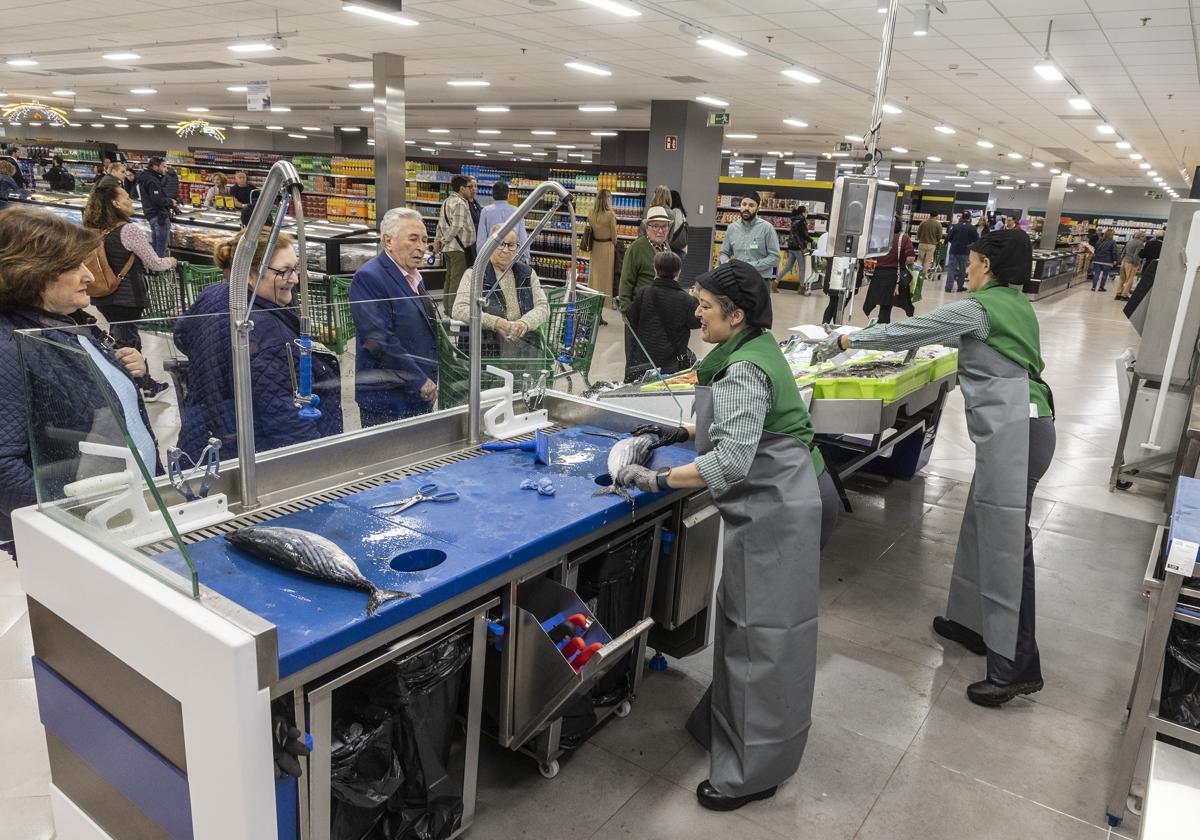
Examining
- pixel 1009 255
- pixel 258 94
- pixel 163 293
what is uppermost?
pixel 258 94

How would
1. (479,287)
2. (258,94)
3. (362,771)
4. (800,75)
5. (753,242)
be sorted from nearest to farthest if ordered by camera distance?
(362,771) → (479,287) → (753,242) → (800,75) → (258,94)

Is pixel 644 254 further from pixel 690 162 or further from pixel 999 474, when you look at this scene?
pixel 690 162

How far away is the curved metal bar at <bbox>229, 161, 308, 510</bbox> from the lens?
72.0 inches

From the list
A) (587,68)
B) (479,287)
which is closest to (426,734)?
(479,287)

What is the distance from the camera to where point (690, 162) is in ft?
43.1

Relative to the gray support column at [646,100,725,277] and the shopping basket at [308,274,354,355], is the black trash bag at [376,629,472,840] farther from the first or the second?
the gray support column at [646,100,725,277]

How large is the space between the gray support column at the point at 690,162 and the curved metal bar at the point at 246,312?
11460mm

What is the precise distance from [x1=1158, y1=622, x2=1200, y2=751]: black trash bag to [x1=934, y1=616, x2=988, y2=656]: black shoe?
95 centimetres

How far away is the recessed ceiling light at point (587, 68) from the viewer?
10203 mm

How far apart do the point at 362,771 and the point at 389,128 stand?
10.3 meters

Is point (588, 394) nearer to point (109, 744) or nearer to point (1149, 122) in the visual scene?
point (109, 744)

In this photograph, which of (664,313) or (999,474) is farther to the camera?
(664,313)

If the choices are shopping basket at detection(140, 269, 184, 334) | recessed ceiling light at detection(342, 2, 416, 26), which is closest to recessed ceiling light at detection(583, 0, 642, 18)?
recessed ceiling light at detection(342, 2, 416, 26)

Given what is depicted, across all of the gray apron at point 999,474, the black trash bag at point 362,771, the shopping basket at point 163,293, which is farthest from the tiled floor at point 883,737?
the shopping basket at point 163,293
